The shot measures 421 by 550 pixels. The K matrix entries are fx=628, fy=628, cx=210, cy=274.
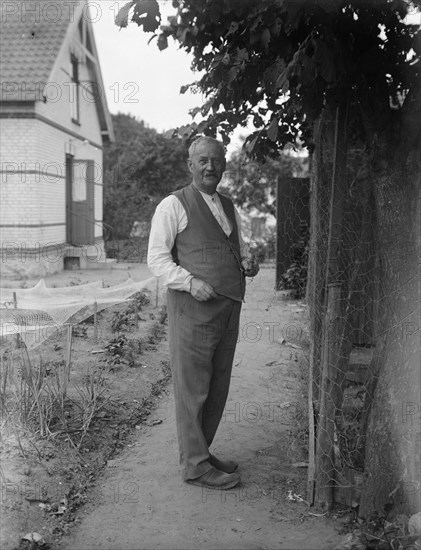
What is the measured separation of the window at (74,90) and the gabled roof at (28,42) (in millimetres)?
1461

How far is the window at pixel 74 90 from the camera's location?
15.9 m

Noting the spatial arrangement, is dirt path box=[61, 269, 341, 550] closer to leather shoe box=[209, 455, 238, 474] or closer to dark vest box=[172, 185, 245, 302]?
leather shoe box=[209, 455, 238, 474]

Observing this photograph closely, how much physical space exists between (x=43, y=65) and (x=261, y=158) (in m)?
9.83

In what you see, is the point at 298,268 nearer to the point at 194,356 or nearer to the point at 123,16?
Result: the point at 194,356

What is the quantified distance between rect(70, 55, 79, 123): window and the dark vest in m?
13.2

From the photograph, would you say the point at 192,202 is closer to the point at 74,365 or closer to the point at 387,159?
the point at 387,159

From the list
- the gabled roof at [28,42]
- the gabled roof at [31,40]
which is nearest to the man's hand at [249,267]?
the gabled roof at [31,40]

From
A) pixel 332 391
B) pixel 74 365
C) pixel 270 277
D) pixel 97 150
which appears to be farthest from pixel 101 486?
pixel 97 150

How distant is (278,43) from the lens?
351 cm

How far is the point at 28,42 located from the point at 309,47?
12233 mm

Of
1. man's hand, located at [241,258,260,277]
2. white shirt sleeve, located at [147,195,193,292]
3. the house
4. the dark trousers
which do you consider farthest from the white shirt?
the house

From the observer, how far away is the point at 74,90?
16250 millimetres

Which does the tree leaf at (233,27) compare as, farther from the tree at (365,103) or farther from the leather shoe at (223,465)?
the leather shoe at (223,465)

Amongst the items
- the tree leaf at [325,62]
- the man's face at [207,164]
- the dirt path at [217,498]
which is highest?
the tree leaf at [325,62]
